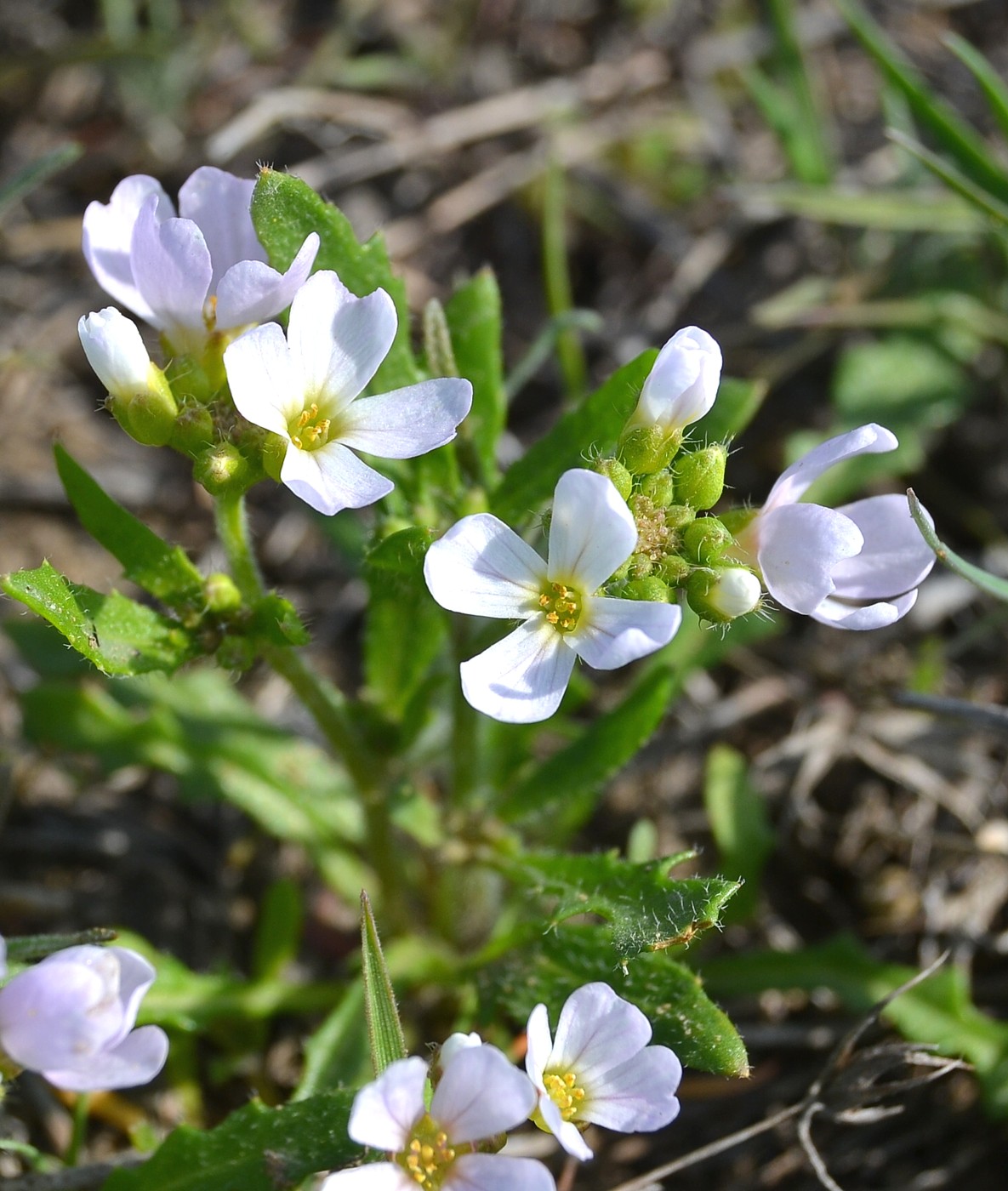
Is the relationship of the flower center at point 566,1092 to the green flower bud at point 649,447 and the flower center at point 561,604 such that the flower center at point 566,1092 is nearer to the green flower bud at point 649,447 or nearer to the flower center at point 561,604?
the flower center at point 561,604

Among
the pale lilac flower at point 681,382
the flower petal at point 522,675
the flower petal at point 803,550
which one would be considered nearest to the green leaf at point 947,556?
the flower petal at point 803,550

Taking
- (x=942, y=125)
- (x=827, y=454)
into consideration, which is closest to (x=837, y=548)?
(x=827, y=454)

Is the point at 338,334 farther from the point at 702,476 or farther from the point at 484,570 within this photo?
the point at 702,476

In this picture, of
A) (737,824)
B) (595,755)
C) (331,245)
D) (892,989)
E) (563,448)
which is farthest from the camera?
(737,824)

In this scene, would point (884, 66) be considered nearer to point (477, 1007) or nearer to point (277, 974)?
point (477, 1007)

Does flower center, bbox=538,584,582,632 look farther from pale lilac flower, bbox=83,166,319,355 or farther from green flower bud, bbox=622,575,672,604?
pale lilac flower, bbox=83,166,319,355

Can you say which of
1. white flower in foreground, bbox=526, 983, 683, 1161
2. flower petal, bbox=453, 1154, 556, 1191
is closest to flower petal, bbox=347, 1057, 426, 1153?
flower petal, bbox=453, 1154, 556, 1191
